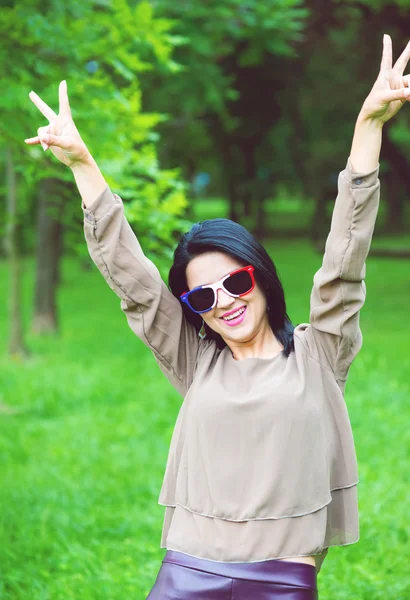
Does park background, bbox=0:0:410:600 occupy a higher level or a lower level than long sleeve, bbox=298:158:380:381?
higher

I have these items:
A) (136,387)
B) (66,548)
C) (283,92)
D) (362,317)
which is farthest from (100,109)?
(283,92)

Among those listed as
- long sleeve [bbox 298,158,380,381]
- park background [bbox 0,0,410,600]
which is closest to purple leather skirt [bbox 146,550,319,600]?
long sleeve [bbox 298,158,380,381]

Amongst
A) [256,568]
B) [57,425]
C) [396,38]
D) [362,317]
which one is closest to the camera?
[256,568]

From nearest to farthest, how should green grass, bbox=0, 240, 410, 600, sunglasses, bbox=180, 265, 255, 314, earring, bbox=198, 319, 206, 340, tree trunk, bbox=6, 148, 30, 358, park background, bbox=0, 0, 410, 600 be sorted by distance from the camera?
sunglasses, bbox=180, 265, 255, 314
earring, bbox=198, 319, 206, 340
green grass, bbox=0, 240, 410, 600
park background, bbox=0, 0, 410, 600
tree trunk, bbox=6, 148, 30, 358

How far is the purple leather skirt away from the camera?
6.59 ft

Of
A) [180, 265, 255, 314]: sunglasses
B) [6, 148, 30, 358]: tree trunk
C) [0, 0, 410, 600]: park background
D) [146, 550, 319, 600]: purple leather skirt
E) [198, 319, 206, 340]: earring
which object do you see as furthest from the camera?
[6, 148, 30, 358]: tree trunk

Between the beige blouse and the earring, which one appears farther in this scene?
the earring

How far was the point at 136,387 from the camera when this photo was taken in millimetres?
7988

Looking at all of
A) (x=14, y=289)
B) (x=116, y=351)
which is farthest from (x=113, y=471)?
(x=14, y=289)

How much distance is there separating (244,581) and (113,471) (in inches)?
145

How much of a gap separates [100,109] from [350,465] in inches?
116

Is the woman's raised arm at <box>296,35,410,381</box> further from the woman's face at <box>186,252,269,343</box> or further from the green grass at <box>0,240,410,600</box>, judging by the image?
the green grass at <box>0,240,410,600</box>

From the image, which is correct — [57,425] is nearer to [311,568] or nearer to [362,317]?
[311,568]

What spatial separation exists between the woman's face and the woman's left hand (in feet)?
1.61
